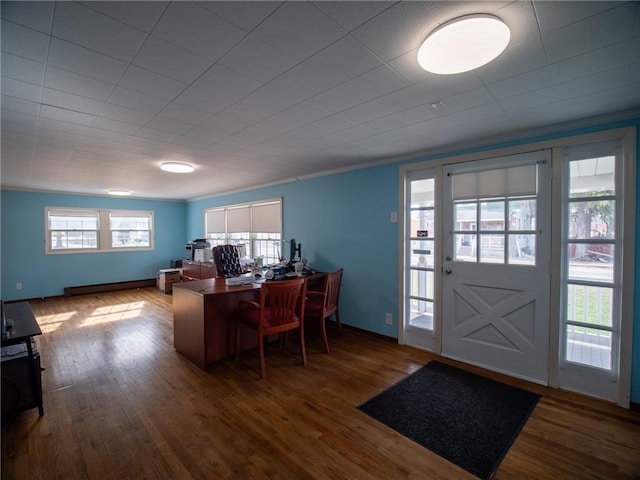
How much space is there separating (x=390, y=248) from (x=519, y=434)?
212cm

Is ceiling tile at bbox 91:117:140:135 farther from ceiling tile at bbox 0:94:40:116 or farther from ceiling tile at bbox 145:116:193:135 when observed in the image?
ceiling tile at bbox 0:94:40:116

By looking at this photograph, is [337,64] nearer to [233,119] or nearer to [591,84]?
[233,119]

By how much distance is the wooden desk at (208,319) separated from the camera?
2.99m

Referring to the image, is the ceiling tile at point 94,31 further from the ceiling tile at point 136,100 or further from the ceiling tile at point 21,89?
the ceiling tile at point 21,89

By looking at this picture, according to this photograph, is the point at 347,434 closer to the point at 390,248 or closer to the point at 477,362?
the point at 477,362

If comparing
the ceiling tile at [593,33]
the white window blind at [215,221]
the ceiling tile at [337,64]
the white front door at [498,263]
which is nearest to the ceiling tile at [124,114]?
the ceiling tile at [337,64]

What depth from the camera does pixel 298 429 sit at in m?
2.07

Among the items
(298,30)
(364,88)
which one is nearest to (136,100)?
(298,30)

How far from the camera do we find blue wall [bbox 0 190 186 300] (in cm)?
568

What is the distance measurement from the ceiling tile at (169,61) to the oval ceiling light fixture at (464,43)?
46.2 inches

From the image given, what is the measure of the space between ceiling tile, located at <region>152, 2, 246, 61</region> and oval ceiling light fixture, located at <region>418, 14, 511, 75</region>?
0.91 m

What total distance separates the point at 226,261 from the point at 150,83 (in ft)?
11.5

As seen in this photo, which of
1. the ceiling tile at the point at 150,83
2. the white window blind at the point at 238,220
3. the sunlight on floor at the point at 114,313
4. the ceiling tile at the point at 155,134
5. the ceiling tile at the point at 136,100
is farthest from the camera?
the white window blind at the point at 238,220

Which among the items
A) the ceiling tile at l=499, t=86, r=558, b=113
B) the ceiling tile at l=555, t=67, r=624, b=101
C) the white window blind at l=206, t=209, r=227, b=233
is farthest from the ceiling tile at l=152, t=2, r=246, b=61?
the white window blind at l=206, t=209, r=227, b=233
